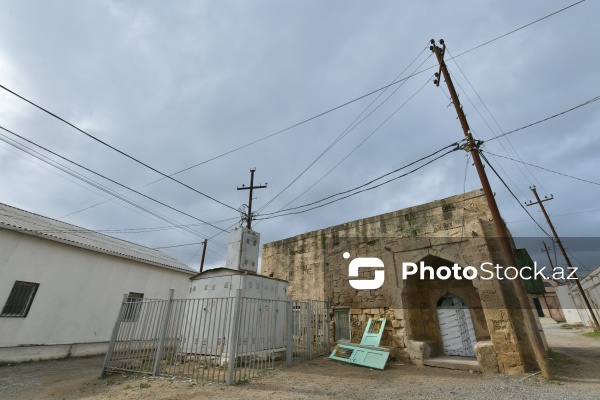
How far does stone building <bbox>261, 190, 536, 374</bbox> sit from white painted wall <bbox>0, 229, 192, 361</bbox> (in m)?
9.31

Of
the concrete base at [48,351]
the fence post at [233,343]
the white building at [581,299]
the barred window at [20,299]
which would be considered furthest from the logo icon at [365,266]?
the white building at [581,299]

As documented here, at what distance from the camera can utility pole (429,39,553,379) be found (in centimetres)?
666

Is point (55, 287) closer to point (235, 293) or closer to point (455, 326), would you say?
point (235, 293)

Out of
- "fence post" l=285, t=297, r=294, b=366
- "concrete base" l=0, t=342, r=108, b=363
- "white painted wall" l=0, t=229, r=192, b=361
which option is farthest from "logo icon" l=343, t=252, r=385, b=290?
"concrete base" l=0, t=342, r=108, b=363

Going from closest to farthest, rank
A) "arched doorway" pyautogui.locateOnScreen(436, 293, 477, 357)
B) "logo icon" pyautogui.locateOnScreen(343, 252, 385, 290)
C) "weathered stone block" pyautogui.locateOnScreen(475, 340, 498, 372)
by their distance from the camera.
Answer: "weathered stone block" pyautogui.locateOnScreen(475, 340, 498, 372)
"arched doorway" pyautogui.locateOnScreen(436, 293, 477, 357)
"logo icon" pyautogui.locateOnScreen(343, 252, 385, 290)

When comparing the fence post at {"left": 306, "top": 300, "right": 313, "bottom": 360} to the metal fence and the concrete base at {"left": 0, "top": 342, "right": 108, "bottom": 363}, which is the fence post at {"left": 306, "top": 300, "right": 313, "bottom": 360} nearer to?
the metal fence

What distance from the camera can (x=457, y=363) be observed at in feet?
26.0

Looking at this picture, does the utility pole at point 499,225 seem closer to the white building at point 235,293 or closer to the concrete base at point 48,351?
the white building at point 235,293

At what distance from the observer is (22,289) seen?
9.83 metres

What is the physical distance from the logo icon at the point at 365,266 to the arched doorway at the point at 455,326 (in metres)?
2.28

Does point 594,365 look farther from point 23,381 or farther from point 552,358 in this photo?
point 23,381

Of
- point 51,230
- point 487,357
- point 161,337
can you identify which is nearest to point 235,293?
point 161,337

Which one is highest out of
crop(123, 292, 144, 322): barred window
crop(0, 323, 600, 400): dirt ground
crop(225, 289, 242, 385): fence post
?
crop(123, 292, 144, 322): barred window

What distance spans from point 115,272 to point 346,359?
36.3 feet
